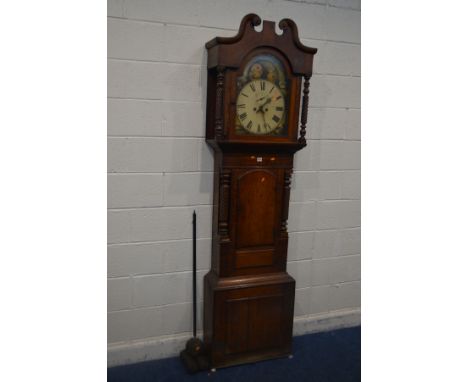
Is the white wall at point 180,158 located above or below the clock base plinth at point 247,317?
above

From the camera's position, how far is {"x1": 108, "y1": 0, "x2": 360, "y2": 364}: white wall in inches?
77.3

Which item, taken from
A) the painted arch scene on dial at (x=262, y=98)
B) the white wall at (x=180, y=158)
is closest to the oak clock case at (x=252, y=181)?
the painted arch scene on dial at (x=262, y=98)

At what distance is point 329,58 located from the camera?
7.45 feet

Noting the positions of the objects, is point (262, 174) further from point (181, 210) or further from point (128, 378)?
point (128, 378)

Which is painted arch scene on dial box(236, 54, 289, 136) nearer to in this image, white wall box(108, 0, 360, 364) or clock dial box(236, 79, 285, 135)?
clock dial box(236, 79, 285, 135)

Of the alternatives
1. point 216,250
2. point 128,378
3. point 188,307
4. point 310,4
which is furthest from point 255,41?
point 128,378

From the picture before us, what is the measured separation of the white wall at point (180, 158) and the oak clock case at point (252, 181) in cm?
14

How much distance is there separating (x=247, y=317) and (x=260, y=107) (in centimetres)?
115

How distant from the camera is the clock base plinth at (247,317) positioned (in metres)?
2.12

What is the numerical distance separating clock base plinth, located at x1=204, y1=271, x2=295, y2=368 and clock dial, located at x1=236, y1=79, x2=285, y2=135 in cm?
84

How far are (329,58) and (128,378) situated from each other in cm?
212

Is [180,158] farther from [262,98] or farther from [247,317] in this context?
[247,317]

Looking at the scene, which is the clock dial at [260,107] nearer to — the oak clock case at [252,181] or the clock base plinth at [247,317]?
the oak clock case at [252,181]

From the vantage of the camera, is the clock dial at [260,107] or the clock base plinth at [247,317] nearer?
the clock dial at [260,107]
